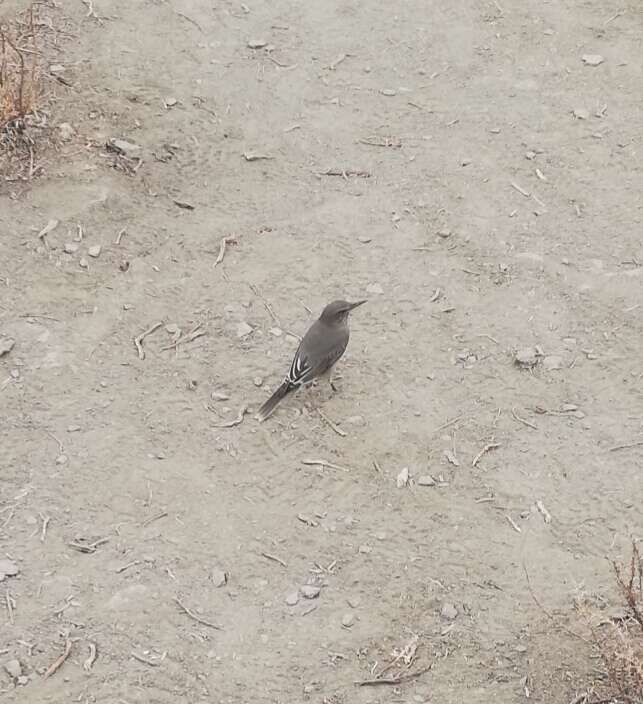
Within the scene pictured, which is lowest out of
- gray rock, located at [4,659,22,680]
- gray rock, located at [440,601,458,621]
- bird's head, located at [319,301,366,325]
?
gray rock, located at [4,659,22,680]

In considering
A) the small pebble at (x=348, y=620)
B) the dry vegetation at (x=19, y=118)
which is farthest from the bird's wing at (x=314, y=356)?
the dry vegetation at (x=19, y=118)

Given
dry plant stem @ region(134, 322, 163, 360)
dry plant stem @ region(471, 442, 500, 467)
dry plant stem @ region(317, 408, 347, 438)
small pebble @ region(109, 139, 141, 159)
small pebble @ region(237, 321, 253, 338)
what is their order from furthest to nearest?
small pebble @ region(109, 139, 141, 159) → small pebble @ region(237, 321, 253, 338) → dry plant stem @ region(134, 322, 163, 360) → dry plant stem @ region(317, 408, 347, 438) → dry plant stem @ region(471, 442, 500, 467)

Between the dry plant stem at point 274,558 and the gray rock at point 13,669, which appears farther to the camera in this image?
the dry plant stem at point 274,558

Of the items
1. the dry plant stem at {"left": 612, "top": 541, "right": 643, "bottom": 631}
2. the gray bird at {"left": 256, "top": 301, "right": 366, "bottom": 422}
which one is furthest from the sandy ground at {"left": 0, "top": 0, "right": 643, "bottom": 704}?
the dry plant stem at {"left": 612, "top": 541, "right": 643, "bottom": 631}

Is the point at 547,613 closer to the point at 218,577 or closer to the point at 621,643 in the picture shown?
the point at 621,643

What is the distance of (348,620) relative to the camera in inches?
204

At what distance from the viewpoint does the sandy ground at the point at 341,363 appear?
16.9ft

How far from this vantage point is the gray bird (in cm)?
620

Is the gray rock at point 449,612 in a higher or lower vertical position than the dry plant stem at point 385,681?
higher

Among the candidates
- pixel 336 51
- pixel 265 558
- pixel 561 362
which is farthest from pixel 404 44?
pixel 265 558

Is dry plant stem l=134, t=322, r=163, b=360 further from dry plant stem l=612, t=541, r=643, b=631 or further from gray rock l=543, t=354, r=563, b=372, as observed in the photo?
dry plant stem l=612, t=541, r=643, b=631

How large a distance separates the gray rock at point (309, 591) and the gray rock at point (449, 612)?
1.75ft

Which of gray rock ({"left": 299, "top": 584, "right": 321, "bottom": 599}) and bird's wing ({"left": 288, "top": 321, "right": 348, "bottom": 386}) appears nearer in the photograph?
gray rock ({"left": 299, "top": 584, "right": 321, "bottom": 599})

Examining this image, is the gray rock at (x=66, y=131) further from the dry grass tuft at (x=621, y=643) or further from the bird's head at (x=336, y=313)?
the dry grass tuft at (x=621, y=643)
